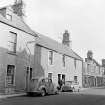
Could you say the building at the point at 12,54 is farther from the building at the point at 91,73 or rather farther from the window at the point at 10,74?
the building at the point at 91,73

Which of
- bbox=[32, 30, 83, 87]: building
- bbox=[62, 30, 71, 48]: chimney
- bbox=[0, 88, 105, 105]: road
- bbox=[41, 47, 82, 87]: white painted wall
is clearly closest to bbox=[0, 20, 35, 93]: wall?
bbox=[32, 30, 83, 87]: building

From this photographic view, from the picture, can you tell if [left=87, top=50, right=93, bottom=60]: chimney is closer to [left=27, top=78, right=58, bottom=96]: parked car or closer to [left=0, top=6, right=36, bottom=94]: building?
[left=0, top=6, right=36, bottom=94]: building

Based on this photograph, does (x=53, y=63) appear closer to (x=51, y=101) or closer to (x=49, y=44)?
(x=49, y=44)

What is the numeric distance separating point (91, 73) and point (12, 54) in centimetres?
3125

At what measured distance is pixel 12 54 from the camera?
64.7 ft

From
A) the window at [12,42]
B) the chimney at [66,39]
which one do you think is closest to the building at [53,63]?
the window at [12,42]

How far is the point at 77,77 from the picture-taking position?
36.0 m

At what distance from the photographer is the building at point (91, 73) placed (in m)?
43.5

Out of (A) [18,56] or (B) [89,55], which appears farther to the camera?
(B) [89,55]

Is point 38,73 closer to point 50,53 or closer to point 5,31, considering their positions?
point 50,53

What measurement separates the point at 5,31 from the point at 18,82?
5470mm

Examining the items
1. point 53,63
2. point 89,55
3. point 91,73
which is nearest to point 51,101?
point 53,63

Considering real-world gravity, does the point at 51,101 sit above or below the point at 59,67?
below

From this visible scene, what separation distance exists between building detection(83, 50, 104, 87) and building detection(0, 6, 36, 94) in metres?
23.0
